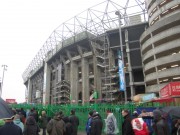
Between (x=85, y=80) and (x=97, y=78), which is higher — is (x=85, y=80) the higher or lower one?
the lower one

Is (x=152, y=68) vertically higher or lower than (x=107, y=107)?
higher

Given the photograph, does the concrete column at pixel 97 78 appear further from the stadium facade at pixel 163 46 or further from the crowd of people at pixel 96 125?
the crowd of people at pixel 96 125

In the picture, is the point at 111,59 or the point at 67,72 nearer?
the point at 111,59

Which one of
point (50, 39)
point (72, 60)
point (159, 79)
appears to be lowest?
point (159, 79)

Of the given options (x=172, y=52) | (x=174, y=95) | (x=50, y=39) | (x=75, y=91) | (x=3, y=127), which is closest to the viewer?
(x=3, y=127)

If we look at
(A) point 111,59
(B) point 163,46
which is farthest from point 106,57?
(B) point 163,46

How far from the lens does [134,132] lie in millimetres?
5969

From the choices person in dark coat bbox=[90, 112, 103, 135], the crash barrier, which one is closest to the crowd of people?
person in dark coat bbox=[90, 112, 103, 135]

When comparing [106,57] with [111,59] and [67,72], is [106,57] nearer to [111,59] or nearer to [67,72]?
[111,59]

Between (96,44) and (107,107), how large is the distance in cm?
4556

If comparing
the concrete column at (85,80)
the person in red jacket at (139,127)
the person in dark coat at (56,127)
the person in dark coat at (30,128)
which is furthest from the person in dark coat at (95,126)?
the concrete column at (85,80)

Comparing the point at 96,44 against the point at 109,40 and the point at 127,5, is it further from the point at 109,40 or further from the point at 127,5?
the point at 127,5

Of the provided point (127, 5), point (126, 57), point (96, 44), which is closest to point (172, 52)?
point (126, 57)

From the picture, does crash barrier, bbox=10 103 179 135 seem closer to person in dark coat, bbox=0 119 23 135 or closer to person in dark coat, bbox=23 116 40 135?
person in dark coat, bbox=23 116 40 135
